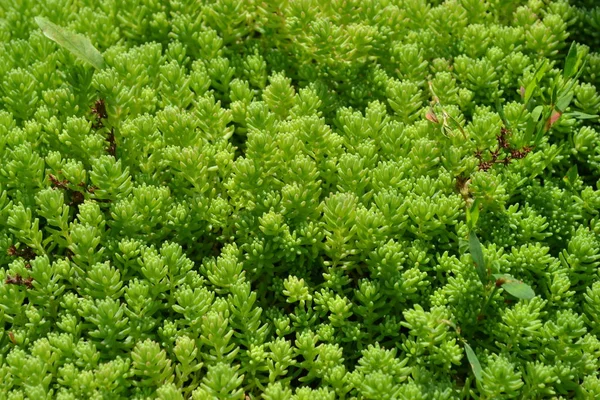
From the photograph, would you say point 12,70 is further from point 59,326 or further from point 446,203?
point 446,203

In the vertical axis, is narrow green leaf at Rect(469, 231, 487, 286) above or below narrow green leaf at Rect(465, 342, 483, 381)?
above

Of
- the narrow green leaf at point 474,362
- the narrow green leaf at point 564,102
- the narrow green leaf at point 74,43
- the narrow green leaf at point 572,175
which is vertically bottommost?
the narrow green leaf at point 474,362

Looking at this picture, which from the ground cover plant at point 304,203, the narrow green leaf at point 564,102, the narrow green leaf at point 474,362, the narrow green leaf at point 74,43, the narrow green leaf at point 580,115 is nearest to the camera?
the narrow green leaf at point 474,362

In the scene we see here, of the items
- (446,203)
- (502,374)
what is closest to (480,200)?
(446,203)


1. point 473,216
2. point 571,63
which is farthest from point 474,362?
point 571,63

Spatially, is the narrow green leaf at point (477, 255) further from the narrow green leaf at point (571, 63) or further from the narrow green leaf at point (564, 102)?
the narrow green leaf at point (571, 63)

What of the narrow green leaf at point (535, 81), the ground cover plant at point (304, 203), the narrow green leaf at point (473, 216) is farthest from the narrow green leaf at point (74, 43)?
the narrow green leaf at point (535, 81)

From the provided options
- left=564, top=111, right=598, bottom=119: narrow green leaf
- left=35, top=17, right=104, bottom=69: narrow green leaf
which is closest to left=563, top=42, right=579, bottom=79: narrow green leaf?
left=564, top=111, right=598, bottom=119: narrow green leaf

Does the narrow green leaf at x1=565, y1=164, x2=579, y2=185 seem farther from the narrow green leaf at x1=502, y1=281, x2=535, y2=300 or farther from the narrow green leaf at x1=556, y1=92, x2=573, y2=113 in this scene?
the narrow green leaf at x1=502, y1=281, x2=535, y2=300
